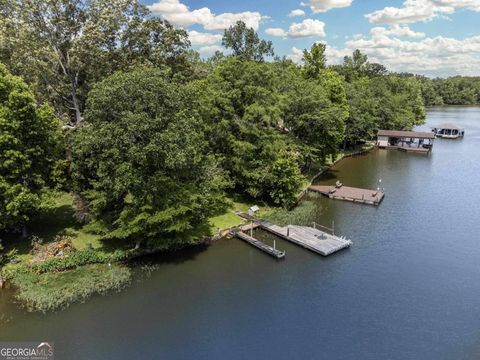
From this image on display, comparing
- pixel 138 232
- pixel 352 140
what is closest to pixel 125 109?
pixel 138 232

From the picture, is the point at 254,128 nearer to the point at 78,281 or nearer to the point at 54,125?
the point at 54,125

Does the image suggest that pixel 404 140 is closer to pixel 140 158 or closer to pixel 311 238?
pixel 311 238

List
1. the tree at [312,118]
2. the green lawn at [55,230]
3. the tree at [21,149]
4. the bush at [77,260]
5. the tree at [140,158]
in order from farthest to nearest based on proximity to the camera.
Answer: the tree at [312,118] → the green lawn at [55,230] → the tree at [140,158] → the bush at [77,260] → the tree at [21,149]

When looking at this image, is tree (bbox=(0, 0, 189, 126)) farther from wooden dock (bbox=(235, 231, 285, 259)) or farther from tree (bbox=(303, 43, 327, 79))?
tree (bbox=(303, 43, 327, 79))

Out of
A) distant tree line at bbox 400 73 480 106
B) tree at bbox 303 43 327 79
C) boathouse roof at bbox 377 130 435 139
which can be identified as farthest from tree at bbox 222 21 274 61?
distant tree line at bbox 400 73 480 106

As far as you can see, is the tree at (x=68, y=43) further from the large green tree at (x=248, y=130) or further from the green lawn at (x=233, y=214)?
the green lawn at (x=233, y=214)

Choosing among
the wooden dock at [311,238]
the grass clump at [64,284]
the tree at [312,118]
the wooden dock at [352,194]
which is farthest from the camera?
the tree at [312,118]

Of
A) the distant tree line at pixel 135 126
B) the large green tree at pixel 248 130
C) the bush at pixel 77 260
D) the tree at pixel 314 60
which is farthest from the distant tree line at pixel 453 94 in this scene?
the bush at pixel 77 260
